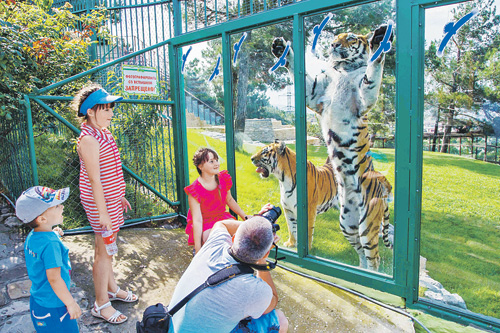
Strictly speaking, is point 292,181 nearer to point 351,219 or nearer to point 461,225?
point 351,219

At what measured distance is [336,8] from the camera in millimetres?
3041

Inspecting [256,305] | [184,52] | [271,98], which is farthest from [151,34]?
[256,305]

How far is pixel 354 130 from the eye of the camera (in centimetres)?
316

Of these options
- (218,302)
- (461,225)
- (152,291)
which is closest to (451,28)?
(461,225)

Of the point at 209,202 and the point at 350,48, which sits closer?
the point at 350,48

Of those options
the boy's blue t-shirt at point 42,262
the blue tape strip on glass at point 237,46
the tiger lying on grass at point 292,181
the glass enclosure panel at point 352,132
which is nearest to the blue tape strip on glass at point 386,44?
the glass enclosure panel at point 352,132

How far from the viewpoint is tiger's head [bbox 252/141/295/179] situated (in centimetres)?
364

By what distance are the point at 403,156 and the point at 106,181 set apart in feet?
7.67

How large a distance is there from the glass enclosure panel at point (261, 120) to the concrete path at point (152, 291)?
32.4 inches

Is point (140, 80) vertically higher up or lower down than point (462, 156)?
higher up

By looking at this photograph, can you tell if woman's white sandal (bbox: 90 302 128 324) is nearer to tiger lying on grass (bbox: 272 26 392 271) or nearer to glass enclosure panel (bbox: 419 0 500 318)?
tiger lying on grass (bbox: 272 26 392 271)

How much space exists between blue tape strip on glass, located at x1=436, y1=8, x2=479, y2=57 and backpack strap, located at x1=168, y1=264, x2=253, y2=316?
7.16 feet

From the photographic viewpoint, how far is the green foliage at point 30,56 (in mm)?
3832

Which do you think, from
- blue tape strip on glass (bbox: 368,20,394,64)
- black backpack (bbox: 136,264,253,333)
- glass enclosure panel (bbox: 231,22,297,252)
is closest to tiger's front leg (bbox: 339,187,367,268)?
glass enclosure panel (bbox: 231,22,297,252)
